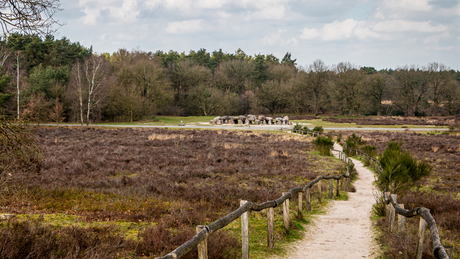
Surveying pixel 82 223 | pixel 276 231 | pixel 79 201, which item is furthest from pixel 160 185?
pixel 276 231

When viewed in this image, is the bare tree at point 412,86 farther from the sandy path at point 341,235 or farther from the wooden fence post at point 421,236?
the wooden fence post at point 421,236

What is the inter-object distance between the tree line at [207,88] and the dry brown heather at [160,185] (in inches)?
1204

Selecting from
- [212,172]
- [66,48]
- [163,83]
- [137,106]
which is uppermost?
[66,48]

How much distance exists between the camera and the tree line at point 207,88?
1938 inches

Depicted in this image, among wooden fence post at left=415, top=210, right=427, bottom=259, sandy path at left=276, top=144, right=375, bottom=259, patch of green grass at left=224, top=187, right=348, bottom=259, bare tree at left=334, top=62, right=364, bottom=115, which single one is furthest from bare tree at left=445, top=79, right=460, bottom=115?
wooden fence post at left=415, top=210, right=427, bottom=259

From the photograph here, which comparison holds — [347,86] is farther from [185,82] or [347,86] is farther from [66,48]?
[66,48]

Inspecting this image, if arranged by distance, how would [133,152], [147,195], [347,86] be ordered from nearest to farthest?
[147,195]
[133,152]
[347,86]

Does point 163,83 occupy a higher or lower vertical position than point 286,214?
higher

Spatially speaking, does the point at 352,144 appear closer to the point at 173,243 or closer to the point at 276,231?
the point at 276,231

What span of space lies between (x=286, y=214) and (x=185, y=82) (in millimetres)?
73164

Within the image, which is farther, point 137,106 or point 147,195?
point 137,106

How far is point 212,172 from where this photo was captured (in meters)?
14.9

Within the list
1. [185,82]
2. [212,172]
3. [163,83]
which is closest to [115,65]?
[163,83]

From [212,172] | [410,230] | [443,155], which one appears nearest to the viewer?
A: [410,230]
